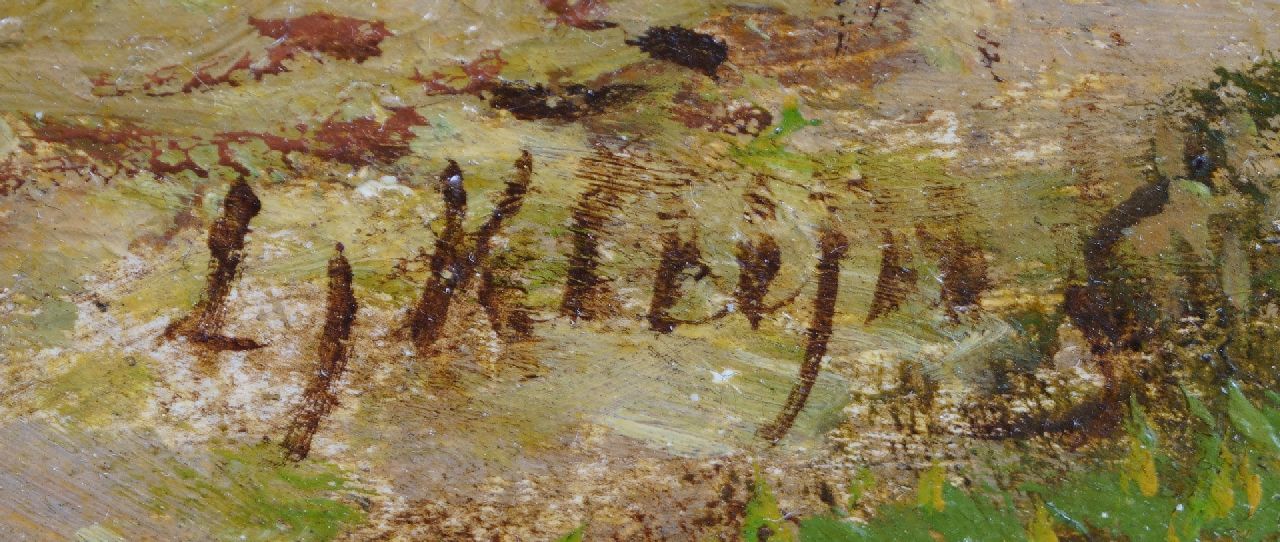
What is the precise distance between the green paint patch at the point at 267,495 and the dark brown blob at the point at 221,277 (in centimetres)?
25

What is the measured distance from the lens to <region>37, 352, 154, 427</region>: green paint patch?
5.71ft

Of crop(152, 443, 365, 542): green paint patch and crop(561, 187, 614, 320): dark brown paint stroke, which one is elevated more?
crop(561, 187, 614, 320): dark brown paint stroke

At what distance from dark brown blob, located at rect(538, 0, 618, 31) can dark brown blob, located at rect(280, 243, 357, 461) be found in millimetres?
856

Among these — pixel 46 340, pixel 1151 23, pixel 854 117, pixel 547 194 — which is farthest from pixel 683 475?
pixel 1151 23

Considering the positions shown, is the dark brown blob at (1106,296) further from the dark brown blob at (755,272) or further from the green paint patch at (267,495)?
the green paint patch at (267,495)

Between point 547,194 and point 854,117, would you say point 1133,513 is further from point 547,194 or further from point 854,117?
point 547,194

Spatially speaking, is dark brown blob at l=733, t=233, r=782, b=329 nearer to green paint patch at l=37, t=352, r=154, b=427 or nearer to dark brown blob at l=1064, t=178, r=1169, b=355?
dark brown blob at l=1064, t=178, r=1169, b=355

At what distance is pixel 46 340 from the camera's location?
1.73 m

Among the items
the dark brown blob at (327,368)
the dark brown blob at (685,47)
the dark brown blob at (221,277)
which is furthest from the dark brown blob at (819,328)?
the dark brown blob at (221,277)

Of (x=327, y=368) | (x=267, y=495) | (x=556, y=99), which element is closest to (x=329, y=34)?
(x=556, y=99)

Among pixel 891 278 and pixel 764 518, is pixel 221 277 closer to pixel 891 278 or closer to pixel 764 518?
pixel 764 518

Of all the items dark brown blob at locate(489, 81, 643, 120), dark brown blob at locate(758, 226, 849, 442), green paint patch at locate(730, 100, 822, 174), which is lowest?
dark brown blob at locate(758, 226, 849, 442)

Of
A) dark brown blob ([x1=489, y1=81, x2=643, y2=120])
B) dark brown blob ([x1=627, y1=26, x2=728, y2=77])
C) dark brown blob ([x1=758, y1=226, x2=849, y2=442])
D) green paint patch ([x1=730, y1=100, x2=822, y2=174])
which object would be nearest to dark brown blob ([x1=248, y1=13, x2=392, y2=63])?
dark brown blob ([x1=489, y1=81, x2=643, y2=120])

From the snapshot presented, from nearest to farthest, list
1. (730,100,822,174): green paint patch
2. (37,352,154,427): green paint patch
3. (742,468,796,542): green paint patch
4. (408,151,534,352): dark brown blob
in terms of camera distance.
Answer: (37,352,154,427): green paint patch, (408,151,534,352): dark brown blob, (742,468,796,542): green paint patch, (730,100,822,174): green paint patch
